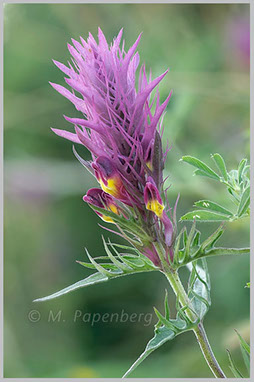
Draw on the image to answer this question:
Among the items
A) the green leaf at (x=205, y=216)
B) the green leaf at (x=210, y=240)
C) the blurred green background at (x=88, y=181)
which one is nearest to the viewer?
the green leaf at (x=210, y=240)

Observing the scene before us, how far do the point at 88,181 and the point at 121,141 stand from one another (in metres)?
1.76

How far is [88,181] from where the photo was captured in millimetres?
2707

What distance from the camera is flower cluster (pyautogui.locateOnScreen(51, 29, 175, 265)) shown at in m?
0.93

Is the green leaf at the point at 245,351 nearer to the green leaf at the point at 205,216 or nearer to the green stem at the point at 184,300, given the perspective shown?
the green stem at the point at 184,300

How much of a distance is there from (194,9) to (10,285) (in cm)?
192

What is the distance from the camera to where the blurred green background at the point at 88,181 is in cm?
245

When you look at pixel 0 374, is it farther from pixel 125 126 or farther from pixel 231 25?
A: pixel 231 25

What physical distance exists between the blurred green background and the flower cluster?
1204mm

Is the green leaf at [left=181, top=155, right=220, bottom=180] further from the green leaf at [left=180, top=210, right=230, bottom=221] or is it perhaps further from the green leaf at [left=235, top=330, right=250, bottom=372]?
the green leaf at [left=235, top=330, right=250, bottom=372]

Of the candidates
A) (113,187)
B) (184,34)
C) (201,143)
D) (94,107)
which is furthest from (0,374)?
(184,34)

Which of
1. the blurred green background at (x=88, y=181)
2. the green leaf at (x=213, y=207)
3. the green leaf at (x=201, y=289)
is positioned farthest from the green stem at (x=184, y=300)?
the blurred green background at (x=88, y=181)

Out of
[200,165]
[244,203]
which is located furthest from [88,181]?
[244,203]

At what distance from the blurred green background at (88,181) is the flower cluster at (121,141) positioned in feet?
3.95

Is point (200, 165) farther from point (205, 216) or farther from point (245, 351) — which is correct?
point (245, 351)
